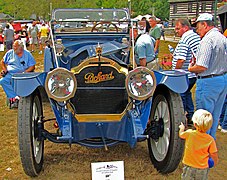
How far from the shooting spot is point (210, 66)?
423cm

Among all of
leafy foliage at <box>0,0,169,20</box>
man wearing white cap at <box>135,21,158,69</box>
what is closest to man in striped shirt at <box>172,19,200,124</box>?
man wearing white cap at <box>135,21,158,69</box>

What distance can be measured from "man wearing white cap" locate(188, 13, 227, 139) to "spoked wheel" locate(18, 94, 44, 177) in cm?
182

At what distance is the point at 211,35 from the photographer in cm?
415

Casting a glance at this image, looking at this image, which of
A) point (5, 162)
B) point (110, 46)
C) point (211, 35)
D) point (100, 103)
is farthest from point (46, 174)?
point (211, 35)

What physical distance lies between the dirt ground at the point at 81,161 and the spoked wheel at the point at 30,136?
0.65ft

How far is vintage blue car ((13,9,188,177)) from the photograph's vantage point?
3.76 m

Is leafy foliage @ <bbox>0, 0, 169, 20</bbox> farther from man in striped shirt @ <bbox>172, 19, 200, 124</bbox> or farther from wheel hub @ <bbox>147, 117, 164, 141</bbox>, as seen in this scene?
wheel hub @ <bbox>147, 117, 164, 141</bbox>

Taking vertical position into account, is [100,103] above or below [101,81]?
below

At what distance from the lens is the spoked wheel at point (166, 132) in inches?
153

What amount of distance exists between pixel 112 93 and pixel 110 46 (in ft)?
3.25

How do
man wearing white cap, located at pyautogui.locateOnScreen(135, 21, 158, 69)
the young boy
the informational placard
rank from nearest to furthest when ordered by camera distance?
the young boy
the informational placard
man wearing white cap, located at pyautogui.locateOnScreen(135, 21, 158, 69)

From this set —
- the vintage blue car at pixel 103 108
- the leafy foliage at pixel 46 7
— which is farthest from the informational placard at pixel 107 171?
the leafy foliage at pixel 46 7

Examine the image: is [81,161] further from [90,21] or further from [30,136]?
[90,21]

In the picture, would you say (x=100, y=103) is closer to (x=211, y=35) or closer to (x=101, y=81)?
(x=101, y=81)
